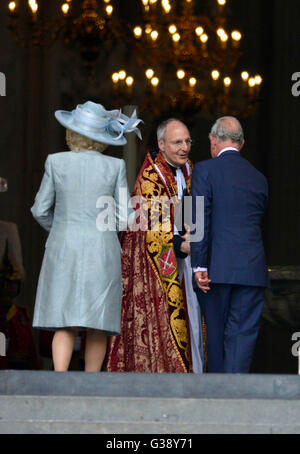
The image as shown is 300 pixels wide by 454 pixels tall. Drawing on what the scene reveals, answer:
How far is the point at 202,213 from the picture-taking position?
28.0ft

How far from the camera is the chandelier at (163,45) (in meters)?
13.2

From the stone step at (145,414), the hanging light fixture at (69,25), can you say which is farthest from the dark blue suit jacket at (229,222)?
the hanging light fixture at (69,25)

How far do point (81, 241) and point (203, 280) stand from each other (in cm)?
81

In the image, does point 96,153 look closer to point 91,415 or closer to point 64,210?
point 64,210

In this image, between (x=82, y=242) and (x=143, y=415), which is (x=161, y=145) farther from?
(x=143, y=415)

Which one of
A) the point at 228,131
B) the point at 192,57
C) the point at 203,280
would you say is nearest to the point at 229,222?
the point at 203,280

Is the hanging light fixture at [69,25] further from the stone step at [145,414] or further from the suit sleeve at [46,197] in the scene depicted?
the stone step at [145,414]

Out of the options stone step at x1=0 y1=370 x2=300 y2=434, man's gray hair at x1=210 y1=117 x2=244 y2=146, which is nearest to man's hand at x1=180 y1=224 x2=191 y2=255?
man's gray hair at x1=210 y1=117 x2=244 y2=146

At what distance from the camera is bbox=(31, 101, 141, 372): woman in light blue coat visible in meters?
8.21

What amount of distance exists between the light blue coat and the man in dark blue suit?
0.56 meters

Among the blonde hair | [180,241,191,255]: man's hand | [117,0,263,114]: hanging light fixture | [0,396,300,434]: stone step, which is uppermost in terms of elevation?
[117,0,263,114]: hanging light fixture

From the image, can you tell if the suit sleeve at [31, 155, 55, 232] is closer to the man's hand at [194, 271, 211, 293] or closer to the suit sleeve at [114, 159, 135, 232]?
the suit sleeve at [114, 159, 135, 232]

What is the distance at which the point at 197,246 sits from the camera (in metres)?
8.56
